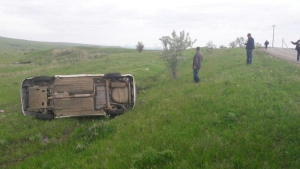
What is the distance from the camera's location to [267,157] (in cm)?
564

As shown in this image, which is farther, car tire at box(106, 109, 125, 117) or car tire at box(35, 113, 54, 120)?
car tire at box(106, 109, 125, 117)

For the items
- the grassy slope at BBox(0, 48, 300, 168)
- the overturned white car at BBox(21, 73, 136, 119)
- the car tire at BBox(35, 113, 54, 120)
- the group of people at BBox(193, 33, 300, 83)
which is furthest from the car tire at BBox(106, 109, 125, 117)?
the group of people at BBox(193, 33, 300, 83)

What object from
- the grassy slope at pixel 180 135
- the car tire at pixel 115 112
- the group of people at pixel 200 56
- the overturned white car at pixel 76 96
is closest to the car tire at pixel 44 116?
the overturned white car at pixel 76 96

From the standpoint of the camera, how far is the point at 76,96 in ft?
34.7

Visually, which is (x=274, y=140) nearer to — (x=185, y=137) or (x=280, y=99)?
(x=185, y=137)

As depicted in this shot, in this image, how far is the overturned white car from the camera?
34.6ft

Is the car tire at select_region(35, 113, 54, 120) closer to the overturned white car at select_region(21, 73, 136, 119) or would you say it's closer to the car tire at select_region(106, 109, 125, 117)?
the overturned white car at select_region(21, 73, 136, 119)

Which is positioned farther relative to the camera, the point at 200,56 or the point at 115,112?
the point at 200,56

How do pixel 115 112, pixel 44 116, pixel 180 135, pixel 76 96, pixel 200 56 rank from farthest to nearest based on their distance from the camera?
pixel 200 56 → pixel 115 112 → pixel 76 96 → pixel 44 116 → pixel 180 135

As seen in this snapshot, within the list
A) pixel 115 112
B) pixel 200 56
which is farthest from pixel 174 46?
pixel 115 112

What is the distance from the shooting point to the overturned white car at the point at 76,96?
10.5 m

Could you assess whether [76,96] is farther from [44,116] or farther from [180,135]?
[180,135]

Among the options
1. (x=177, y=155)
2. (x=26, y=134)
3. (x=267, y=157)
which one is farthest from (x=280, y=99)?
(x=26, y=134)

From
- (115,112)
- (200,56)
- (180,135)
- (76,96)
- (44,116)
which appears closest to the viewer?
(180,135)
